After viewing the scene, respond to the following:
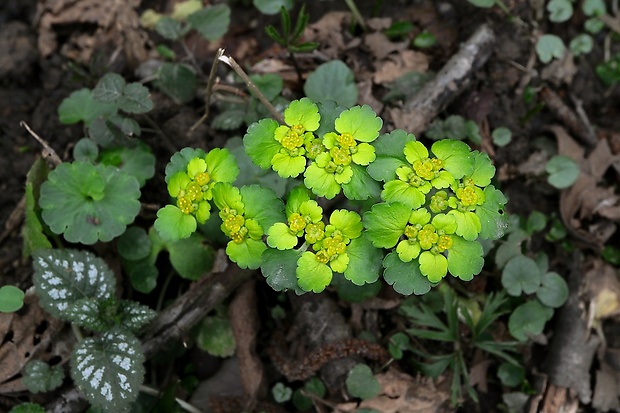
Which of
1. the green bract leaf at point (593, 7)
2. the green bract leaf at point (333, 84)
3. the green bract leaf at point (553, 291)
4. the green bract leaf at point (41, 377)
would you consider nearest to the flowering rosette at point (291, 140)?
the green bract leaf at point (333, 84)

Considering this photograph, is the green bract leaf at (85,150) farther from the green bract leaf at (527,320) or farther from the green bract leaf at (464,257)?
the green bract leaf at (527,320)

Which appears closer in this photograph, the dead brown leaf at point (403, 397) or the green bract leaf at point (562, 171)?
the dead brown leaf at point (403, 397)

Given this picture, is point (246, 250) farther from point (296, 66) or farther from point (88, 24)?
point (88, 24)

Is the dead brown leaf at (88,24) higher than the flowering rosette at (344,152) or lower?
lower

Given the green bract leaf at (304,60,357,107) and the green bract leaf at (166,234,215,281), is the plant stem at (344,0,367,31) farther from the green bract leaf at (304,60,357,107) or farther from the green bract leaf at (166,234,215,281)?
the green bract leaf at (166,234,215,281)

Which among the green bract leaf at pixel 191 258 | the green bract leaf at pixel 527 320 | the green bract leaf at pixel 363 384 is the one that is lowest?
the green bract leaf at pixel 363 384

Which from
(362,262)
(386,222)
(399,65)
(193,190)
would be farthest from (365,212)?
(399,65)

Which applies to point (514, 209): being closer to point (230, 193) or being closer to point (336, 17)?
point (336, 17)
